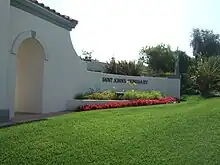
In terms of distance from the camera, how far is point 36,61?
45.9 ft

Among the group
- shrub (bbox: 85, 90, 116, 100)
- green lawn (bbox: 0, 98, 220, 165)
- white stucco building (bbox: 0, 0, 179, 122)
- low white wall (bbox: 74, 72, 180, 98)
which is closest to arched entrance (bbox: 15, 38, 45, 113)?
white stucco building (bbox: 0, 0, 179, 122)

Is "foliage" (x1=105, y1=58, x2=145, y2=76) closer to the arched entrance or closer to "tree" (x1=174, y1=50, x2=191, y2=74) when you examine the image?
the arched entrance

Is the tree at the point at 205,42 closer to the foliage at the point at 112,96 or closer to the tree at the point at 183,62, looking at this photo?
the tree at the point at 183,62

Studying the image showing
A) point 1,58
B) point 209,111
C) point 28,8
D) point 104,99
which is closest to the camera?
point 1,58

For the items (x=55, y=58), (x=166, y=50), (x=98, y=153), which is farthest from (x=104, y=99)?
(x=166, y=50)

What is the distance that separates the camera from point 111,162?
6.67 metres

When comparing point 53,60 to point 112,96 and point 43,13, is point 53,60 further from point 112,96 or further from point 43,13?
point 112,96

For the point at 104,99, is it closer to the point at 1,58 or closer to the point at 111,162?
the point at 1,58

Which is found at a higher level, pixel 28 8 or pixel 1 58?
pixel 28 8

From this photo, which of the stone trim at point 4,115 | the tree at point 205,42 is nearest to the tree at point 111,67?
the stone trim at point 4,115

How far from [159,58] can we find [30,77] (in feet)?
99.5

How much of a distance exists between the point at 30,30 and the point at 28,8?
0.75 meters

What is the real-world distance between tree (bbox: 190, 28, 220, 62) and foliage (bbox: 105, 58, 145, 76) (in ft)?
83.2

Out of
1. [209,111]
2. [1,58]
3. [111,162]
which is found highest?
[1,58]
